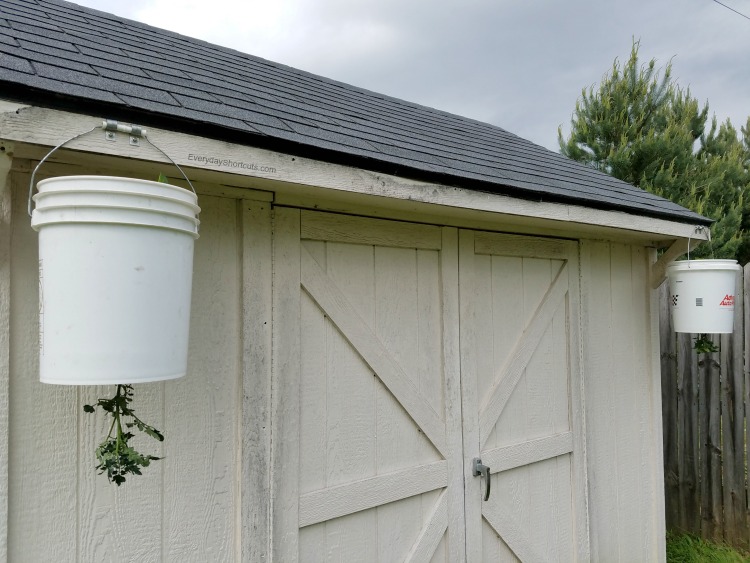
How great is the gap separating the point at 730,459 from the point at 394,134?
3.60 meters

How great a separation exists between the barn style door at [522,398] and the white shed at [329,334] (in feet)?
0.05

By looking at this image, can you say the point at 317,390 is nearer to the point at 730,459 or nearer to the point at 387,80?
the point at 730,459

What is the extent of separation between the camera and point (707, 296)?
307 centimetres

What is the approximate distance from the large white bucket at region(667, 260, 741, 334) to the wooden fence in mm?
961

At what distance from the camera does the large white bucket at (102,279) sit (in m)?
1.11

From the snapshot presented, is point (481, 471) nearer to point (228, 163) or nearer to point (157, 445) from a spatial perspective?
point (157, 445)

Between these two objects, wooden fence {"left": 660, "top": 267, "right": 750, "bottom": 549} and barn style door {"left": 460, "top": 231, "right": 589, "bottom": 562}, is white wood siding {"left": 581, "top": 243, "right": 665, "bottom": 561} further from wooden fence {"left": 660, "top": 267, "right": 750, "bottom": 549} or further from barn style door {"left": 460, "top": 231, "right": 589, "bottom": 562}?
wooden fence {"left": 660, "top": 267, "right": 750, "bottom": 549}

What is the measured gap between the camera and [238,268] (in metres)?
1.88

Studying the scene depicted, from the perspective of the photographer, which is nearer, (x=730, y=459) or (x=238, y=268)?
(x=238, y=268)

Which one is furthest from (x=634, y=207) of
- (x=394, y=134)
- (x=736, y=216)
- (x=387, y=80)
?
(x=387, y=80)

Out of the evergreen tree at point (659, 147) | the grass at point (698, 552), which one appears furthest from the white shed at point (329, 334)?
the evergreen tree at point (659, 147)

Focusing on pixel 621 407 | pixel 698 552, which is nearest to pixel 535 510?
pixel 621 407

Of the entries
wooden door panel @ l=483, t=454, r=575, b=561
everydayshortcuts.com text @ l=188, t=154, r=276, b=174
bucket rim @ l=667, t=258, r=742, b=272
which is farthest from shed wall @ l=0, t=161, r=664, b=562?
bucket rim @ l=667, t=258, r=742, b=272

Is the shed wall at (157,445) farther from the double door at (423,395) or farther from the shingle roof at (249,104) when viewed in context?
the shingle roof at (249,104)
